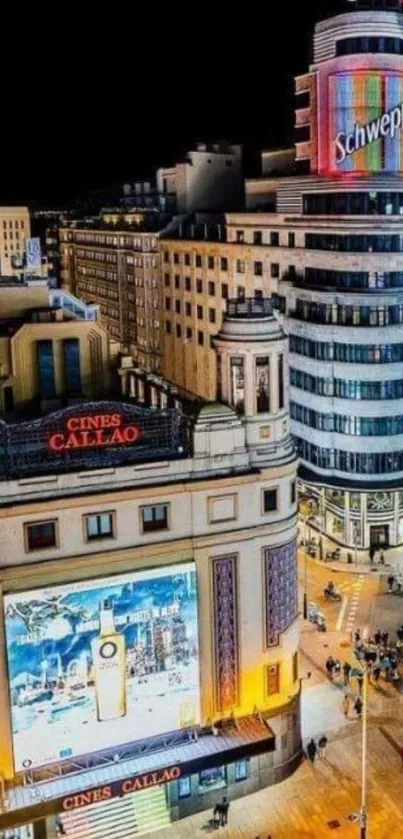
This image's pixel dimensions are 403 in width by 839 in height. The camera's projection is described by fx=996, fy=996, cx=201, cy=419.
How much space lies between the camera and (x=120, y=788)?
1832 inches

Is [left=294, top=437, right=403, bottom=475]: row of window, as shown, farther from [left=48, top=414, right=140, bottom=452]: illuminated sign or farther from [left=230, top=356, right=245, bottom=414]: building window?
[left=48, top=414, right=140, bottom=452]: illuminated sign

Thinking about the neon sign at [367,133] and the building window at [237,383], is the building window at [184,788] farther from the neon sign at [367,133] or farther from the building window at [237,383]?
the neon sign at [367,133]

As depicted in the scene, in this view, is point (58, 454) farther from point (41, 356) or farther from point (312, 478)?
point (312, 478)

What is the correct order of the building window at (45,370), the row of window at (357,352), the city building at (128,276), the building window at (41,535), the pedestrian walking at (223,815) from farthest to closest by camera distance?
the city building at (128,276) < the row of window at (357,352) < the building window at (45,370) < the pedestrian walking at (223,815) < the building window at (41,535)

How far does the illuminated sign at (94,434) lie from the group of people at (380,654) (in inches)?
942

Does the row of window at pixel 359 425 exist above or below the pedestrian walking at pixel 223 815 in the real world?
above

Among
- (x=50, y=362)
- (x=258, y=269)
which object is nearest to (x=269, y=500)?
(x=50, y=362)

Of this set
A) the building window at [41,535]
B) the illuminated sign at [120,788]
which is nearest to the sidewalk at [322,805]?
the illuminated sign at [120,788]

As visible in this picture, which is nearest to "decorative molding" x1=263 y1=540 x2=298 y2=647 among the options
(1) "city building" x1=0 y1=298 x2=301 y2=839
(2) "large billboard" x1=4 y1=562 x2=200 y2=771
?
(1) "city building" x1=0 y1=298 x2=301 y2=839

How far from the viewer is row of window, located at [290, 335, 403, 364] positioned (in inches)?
3260

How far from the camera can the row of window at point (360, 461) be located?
278ft

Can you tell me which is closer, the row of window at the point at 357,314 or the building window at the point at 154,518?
the building window at the point at 154,518

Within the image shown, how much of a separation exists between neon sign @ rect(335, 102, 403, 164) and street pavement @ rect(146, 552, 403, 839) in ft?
130

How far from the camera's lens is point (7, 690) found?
4638 centimetres
